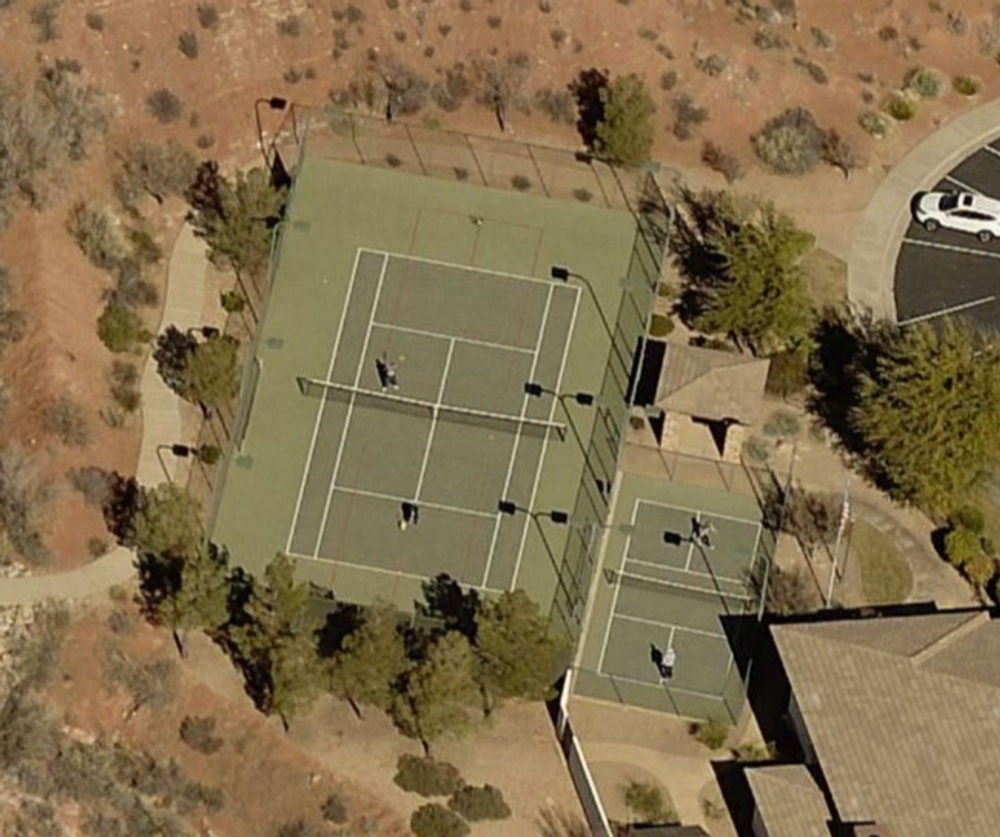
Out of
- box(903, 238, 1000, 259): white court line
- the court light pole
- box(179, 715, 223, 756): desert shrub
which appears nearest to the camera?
box(179, 715, 223, 756): desert shrub

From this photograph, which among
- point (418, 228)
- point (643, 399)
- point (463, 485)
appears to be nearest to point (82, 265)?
point (418, 228)

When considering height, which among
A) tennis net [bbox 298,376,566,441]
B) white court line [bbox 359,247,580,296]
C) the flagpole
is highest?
white court line [bbox 359,247,580,296]

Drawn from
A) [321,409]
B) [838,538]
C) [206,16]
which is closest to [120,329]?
[321,409]

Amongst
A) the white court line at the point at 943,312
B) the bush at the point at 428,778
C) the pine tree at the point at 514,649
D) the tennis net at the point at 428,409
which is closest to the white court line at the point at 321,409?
the tennis net at the point at 428,409

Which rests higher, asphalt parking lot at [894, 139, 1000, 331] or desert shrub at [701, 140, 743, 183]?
desert shrub at [701, 140, 743, 183]

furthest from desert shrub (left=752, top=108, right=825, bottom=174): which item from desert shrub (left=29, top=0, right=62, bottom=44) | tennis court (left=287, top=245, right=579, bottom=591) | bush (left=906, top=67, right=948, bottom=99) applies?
desert shrub (left=29, top=0, right=62, bottom=44)

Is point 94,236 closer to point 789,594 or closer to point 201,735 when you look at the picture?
point 201,735

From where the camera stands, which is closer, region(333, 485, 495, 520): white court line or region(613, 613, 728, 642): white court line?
region(613, 613, 728, 642): white court line

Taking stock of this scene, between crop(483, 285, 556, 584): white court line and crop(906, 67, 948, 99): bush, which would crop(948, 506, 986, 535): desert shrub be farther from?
crop(906, 67, 948, 99): bush

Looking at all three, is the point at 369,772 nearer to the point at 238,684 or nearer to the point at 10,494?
the point at 238,684
